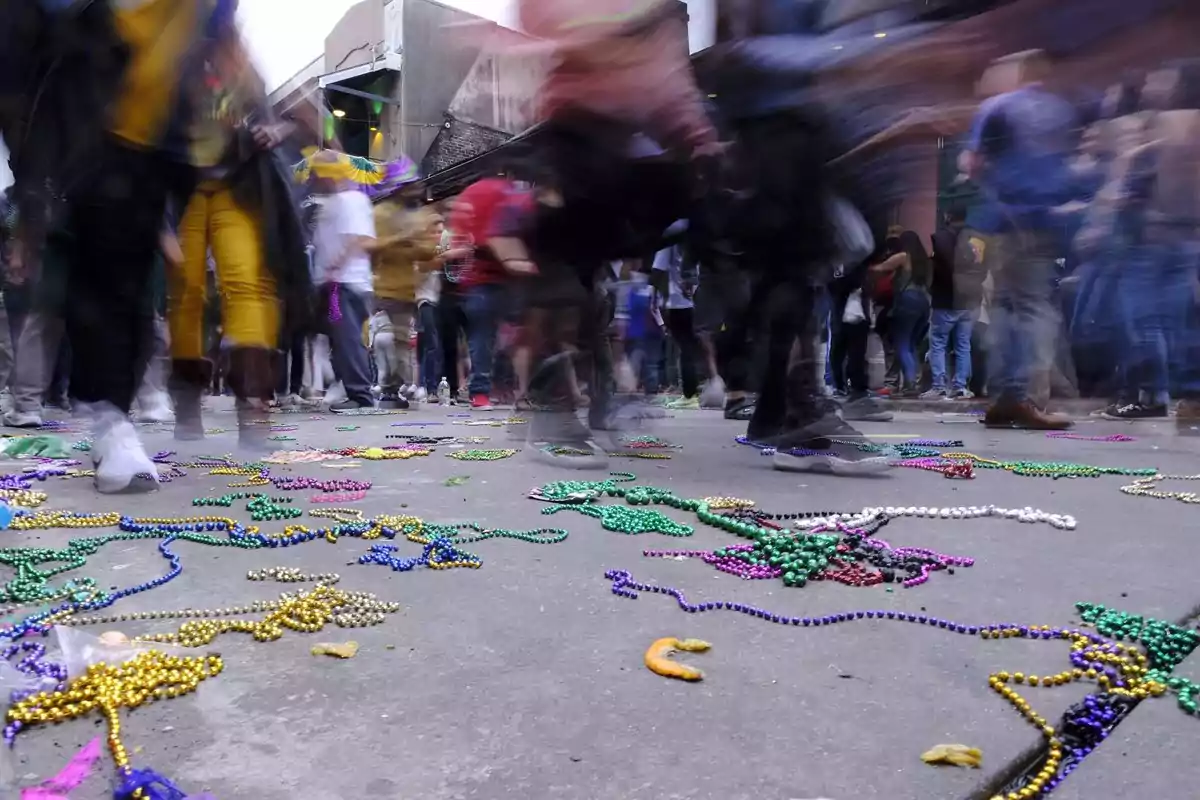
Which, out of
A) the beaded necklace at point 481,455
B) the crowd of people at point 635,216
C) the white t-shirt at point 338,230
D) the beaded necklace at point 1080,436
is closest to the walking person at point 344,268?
the white t-shirt at point 338,230

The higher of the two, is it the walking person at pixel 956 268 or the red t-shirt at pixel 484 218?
the red t-shirt at pixel 484 218

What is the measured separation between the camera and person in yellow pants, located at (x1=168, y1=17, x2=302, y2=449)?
10.2 feet

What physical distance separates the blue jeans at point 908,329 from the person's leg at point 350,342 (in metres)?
4.25

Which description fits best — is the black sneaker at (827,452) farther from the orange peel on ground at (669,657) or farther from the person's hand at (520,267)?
the orange peel on ground at (669,657)

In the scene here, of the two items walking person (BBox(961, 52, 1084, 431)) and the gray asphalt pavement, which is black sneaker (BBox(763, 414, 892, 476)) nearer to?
the gray asphalt pavement

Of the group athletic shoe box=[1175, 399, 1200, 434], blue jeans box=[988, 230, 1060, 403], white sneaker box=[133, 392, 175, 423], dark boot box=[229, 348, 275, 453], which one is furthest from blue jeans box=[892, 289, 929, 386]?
white sneaker box=[133, 392, 175, 423]

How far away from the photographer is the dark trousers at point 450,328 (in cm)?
895

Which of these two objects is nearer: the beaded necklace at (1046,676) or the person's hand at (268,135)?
the beaded necklace at (1046,676)

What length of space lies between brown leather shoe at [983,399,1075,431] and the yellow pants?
388 centimetres

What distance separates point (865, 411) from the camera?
666 cm

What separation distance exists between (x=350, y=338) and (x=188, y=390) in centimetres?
344

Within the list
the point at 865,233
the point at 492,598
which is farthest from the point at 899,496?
the point at 492,598

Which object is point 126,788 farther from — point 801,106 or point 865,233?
point 865,233

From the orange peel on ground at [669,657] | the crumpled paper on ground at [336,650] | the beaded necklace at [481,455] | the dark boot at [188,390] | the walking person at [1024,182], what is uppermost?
the walking person at [1024,182]
